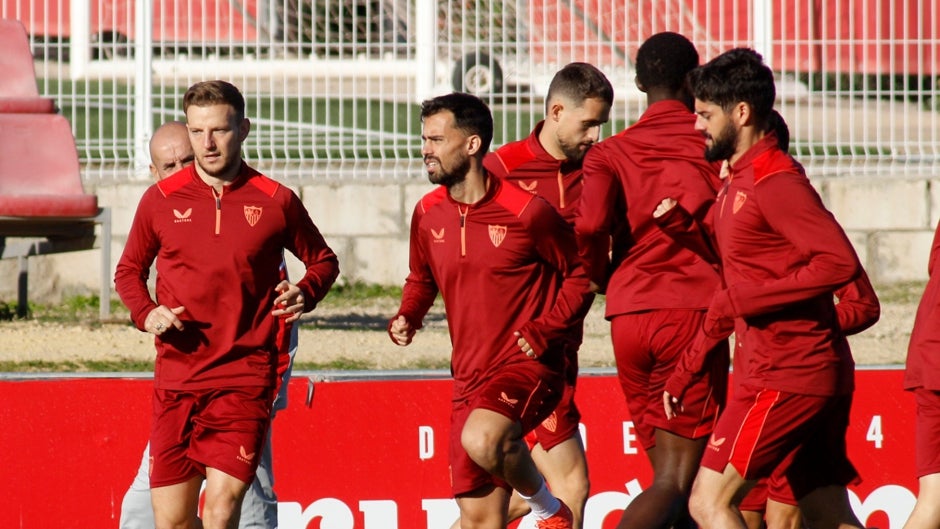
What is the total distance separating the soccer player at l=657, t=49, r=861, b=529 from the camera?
5.60 m

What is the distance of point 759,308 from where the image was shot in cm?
559

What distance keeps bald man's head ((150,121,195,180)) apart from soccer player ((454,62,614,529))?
4.45ft

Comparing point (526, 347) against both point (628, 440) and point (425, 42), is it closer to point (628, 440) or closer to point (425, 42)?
point (628, 440)

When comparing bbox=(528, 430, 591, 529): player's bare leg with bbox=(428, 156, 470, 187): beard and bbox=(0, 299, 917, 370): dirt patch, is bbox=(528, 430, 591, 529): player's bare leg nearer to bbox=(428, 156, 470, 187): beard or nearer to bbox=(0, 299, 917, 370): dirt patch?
bbox=(428, 156, 470, 187): beard

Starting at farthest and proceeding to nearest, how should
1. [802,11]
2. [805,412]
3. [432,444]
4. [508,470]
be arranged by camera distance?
1. [802,11]
2. [432,444]
3. [508,470]
4. [805,412]

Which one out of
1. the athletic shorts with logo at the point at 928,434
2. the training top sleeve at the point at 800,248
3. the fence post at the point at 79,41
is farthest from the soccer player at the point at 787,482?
the fence post at the point at 79,41

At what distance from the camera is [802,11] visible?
12719 mm

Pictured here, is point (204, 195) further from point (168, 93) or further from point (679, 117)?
point (168, 93)

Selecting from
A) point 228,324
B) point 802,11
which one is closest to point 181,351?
point 228,324

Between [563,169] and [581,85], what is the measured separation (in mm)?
433

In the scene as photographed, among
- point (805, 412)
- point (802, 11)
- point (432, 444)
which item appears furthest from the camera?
point (802, 11)

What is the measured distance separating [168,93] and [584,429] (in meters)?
6.09

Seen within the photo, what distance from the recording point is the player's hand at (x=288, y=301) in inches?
246

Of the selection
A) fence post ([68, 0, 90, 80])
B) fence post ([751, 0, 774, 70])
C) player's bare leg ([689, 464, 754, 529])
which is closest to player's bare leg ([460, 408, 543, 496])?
player's bare leg ([689, 464, 754, 529])
